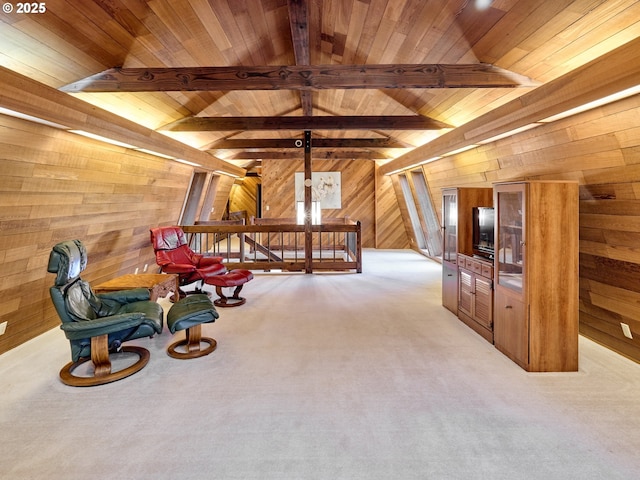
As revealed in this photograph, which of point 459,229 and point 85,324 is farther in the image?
point 459,229

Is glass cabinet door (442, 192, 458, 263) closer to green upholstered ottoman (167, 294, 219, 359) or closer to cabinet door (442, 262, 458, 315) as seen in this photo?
cabinet door (442, 262, 458, 315)

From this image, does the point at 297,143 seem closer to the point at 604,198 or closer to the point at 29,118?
the point at 29,118

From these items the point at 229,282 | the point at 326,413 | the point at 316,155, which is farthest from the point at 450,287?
the point at 316,155

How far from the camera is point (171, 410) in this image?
2164 mm

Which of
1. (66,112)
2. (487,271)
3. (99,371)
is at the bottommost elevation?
(99,371)

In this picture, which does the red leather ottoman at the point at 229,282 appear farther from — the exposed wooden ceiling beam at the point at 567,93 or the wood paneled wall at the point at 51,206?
the exposed wooden ceiling beam at the point at 567,93

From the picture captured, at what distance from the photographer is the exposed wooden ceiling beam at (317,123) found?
546 cm

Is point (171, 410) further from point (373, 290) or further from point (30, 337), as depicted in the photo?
point (373, 290)

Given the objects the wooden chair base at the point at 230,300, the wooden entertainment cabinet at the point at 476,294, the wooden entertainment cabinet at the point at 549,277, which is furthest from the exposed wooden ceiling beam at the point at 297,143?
the wooden entertainment cabinet at the point at 549,277

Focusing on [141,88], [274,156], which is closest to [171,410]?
[141,88]

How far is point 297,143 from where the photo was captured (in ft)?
22.4

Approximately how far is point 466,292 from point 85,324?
3612 mm

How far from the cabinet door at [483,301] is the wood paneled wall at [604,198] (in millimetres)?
782

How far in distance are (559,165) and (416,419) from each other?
2.77 meters
